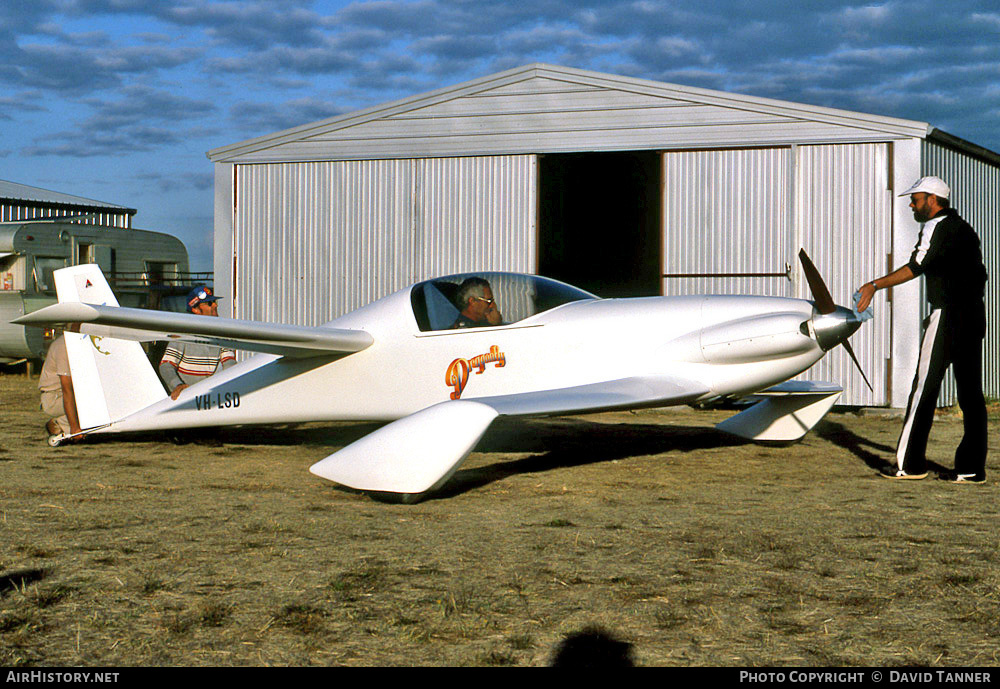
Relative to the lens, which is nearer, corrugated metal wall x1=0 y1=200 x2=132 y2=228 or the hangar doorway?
the hangar doorway

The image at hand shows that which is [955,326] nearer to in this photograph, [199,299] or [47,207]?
[199,299]

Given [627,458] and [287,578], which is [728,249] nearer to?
[627,458]

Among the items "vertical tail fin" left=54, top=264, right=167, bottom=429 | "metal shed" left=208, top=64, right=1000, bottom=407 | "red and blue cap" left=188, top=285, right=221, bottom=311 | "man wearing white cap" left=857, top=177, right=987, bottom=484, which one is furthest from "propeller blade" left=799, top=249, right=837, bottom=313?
"red and blue cap" left=188, top=285, right=221, bottom=311

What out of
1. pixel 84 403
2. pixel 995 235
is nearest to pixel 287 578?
pixel 84 403

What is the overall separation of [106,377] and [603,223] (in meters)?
13.5

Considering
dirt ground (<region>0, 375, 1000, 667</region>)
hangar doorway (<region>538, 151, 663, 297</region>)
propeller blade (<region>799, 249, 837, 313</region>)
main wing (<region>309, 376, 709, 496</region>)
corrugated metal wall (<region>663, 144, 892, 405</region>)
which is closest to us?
dirt ground (<region>0, 375, 1000, 667</region>)

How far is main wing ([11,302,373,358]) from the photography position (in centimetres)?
604

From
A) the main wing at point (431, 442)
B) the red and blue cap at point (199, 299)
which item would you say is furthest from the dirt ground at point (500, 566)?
the red and blue cap at point (199, 299)

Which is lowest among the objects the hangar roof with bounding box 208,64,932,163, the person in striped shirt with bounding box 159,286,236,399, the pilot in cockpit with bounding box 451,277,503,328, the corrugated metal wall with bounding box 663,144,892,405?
the person in striped shirt with bounding box 159,286,236,399

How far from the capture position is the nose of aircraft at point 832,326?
6715 millimetres

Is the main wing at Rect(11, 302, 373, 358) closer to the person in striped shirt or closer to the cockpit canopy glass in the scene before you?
the cockpit canopy glass

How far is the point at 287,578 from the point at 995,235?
1450 cm

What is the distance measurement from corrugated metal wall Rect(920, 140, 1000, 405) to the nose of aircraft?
697cm

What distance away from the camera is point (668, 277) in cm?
1345
